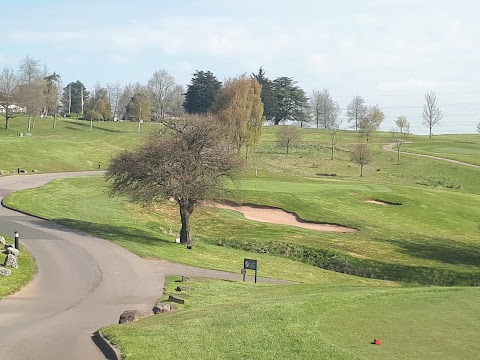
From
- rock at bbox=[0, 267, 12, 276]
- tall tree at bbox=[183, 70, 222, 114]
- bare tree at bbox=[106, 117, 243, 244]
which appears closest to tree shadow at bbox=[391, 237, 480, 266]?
bare tree at bbox=[106, 117, 243, 244]

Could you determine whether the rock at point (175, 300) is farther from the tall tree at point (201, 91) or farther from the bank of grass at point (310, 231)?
the tall tree at point (201, 91)

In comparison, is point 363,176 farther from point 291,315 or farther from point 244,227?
point 291,315

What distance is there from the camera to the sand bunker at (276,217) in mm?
49562

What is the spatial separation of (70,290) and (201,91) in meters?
118

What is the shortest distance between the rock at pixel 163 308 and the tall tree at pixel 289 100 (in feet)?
444

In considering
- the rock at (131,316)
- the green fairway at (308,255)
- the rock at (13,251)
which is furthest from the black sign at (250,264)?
the rock at (13,251)

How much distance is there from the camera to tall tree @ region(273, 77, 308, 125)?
15400 cm

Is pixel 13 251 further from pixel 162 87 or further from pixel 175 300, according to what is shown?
pixel 162 87

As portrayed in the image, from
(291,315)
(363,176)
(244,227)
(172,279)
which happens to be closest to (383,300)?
(291,315)

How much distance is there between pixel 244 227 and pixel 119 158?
12615mm

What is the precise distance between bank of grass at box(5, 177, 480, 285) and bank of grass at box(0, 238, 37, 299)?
664 cm

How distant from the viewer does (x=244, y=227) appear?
1829 inches

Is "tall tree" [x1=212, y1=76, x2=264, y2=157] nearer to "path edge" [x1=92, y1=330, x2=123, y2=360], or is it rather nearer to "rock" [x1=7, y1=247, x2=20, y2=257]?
"rock" [x1=7, y1=247, x2=20, y2=257]

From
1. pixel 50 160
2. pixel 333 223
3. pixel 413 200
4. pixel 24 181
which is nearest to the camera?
pixel 333 223
